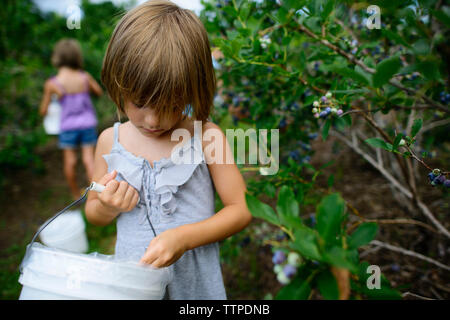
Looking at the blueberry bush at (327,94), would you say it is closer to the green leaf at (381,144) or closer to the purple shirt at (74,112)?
the green leaf at (381,144)

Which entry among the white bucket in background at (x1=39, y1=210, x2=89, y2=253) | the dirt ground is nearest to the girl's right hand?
the white bucket in background at (x1=39, y1=210, x2=89, y2=253)

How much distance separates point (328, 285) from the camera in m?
0.44

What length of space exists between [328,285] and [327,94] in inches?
19.2

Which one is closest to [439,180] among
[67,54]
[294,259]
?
[294,259]

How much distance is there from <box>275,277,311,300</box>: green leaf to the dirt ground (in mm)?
440

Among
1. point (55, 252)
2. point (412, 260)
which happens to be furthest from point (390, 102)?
point (412, 260)

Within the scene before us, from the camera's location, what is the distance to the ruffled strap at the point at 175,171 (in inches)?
35.1

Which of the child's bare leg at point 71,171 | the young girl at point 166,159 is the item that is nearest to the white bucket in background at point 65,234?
the young girl at point 166,159

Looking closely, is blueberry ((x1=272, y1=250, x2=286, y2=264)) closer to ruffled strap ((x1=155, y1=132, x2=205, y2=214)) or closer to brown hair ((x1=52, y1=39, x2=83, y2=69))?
ruffled strap ((x1=155, y1=132, x2=205, y2=214))

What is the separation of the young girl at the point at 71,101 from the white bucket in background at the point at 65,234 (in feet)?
6.97

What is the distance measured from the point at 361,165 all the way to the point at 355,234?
84.6 inches

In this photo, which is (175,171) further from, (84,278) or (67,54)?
(67,54)
